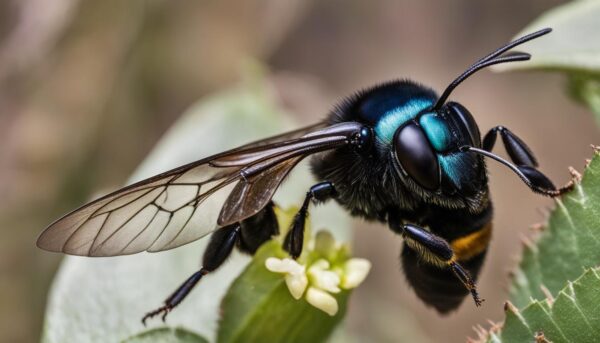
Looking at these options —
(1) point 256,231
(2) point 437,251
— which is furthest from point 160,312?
(2) point 437,251

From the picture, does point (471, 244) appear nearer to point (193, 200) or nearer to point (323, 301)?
point (323, 301)

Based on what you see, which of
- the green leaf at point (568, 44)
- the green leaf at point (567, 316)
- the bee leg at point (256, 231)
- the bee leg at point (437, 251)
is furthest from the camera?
the green leaf at point (568, 44)

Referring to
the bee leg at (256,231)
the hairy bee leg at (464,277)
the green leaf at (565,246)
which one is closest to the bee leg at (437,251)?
the hairy bee leg at (464,277)

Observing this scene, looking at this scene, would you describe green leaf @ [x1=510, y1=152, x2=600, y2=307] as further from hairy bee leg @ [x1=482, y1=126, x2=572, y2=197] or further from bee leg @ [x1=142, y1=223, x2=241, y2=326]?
bee leg @ [x1=142, y1=223, x2=241, y2=326]

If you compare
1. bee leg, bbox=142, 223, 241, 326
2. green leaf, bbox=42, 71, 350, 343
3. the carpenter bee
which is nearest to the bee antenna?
the carpenter bee

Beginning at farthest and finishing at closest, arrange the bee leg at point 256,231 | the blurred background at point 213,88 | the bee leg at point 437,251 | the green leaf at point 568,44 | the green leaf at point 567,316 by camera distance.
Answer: the blurred background at point 213,88
the green leaf at point 568,44
the bee leg at point 256,231
the bee leg at point 437,251
the green leaf at point 567,316

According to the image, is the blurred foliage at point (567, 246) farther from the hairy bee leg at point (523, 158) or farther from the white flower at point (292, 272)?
the white flower at point (292, 272)

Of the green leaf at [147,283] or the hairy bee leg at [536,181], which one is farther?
the green leaf at [147,283]

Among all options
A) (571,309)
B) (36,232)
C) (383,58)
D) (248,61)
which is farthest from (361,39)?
(571,309)
